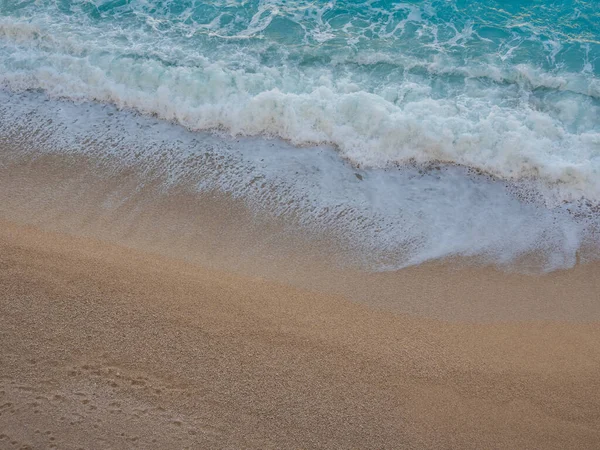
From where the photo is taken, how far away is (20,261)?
6.14 metres

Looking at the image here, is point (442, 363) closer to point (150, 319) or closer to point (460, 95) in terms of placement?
point (150, 319)

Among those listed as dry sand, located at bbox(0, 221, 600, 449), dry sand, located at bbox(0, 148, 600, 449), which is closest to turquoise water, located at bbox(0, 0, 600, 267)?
dry sand, located at bbox(0, 148, 600, 449)

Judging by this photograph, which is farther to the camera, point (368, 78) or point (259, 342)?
point (368, 78)

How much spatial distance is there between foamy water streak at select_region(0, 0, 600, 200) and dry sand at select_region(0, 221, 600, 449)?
2.75 meters

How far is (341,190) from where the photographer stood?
756cm

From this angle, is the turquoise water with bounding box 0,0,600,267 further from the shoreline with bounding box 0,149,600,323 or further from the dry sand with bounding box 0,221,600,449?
the dry sand with bounding box 0,221,600,449

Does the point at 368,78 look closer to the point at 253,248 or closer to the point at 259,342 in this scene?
the point at 253,248

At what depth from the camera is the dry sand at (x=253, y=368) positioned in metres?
4.95

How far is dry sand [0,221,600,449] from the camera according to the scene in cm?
495

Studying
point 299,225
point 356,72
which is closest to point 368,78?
point 356,72

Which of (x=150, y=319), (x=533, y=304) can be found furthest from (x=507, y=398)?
(x=150, y=319)

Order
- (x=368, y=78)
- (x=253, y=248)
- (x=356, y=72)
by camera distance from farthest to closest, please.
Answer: (x=356, y=72), (x=368, y=78), (x=253, y=248)

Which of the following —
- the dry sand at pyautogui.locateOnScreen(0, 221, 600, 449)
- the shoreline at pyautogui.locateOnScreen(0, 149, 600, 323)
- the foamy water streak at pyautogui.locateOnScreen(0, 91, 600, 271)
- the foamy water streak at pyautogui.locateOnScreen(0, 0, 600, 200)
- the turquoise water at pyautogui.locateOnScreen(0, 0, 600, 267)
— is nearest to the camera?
the dry sand at pyautogui.locateOnScreen(0, 221, 600, 449)

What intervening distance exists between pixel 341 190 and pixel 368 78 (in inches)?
104
